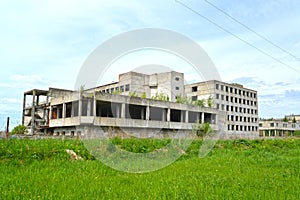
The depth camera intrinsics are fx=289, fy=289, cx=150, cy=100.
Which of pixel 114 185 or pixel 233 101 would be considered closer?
pixel 114 185

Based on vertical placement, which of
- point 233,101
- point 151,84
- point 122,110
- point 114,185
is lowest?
point 114,185

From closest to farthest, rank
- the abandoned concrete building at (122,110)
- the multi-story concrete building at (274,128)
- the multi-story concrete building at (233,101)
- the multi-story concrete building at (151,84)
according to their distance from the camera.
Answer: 1. the abandoned concrete building at (122,110)
2. the multi-story concrete building at (151,84)
3. the multi-story concrete building at (233,101)
4. the multi-story concrete building at (274,128)

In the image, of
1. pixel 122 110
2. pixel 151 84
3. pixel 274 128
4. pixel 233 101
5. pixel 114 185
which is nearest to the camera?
pixel 114 185

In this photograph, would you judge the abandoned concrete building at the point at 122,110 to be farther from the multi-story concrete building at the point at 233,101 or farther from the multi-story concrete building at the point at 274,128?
the multi-story concrete building at the point at 274,128

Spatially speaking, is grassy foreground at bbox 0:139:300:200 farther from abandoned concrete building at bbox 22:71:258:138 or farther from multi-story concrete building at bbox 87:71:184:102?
multi-story concrete building at bbox 87:71:184:102

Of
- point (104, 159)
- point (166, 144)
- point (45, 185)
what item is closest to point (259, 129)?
point (166, 144)

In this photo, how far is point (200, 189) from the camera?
248 inches

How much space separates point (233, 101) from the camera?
74250mm

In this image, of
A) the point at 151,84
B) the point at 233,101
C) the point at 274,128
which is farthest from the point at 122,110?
the point at 274,128

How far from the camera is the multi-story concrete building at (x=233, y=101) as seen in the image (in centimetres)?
6868

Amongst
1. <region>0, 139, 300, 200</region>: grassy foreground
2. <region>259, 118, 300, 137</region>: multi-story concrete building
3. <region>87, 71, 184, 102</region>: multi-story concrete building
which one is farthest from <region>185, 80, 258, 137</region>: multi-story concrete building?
<region>0, 139, 300, 200</region>: grassy foreground

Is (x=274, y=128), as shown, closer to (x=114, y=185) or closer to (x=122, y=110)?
(x=122, y=110)

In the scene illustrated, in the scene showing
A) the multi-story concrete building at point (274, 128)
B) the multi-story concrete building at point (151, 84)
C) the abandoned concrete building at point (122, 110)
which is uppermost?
the multi-story concrete building at point (151, 84)

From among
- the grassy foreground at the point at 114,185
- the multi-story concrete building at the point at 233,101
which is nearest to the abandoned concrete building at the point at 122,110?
the multi-story concrete building at the point at 233,101
